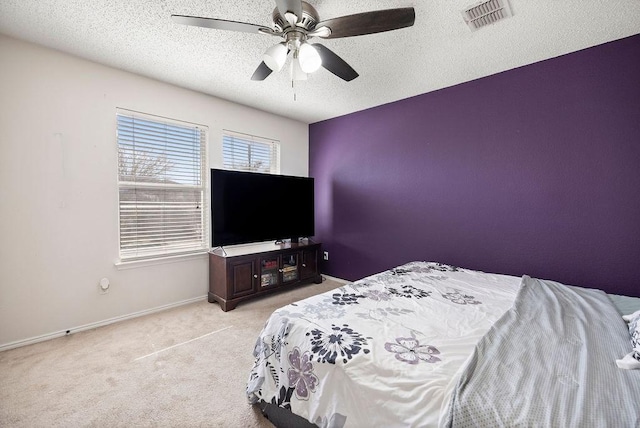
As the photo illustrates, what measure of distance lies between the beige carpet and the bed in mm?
335

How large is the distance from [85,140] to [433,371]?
3261 mm

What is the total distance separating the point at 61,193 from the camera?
7.85ft

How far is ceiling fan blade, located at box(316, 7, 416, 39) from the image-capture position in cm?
142

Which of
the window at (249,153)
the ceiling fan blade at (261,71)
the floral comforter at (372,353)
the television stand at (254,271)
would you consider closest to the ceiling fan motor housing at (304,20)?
the ceiling fan blade at (261,71)

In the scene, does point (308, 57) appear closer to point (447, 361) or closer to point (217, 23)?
point (217, 23)

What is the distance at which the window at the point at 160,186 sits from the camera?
278 centimetres

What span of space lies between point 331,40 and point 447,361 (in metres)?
2.29

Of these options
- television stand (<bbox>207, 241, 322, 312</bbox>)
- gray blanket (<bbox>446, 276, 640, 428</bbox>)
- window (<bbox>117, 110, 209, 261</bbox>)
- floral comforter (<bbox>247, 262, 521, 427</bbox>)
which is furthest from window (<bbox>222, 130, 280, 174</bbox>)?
gray blanket (<bbox>446, 276, 640, 428</bbox>)

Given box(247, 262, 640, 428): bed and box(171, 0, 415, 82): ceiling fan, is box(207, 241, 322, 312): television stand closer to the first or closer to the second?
box(247, 262, 640, 428): bed

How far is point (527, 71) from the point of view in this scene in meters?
2.50

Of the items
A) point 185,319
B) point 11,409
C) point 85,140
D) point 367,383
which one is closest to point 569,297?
point 367,383

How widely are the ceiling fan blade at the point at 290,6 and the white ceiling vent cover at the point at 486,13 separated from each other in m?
1.20

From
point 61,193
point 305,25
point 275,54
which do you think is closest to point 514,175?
point 305,25

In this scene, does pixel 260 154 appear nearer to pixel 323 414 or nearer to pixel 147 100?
pixel 147 100
